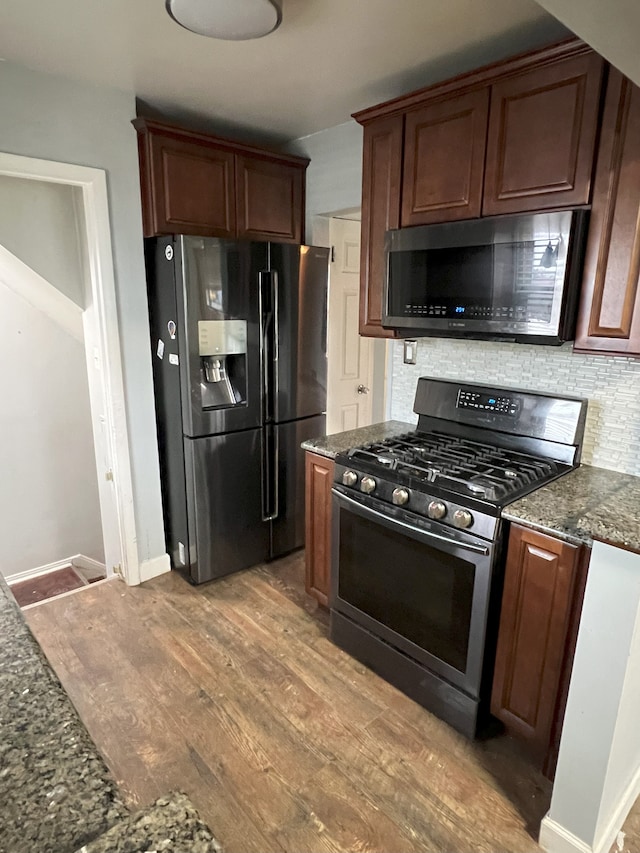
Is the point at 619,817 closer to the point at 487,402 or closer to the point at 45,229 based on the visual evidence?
the point at 487,402

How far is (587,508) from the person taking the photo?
5.48 feet

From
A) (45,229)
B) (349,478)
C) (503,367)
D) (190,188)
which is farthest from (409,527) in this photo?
(45,229)

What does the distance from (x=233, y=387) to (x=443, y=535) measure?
4.98 feet

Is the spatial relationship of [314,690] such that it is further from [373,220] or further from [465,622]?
[373,220]

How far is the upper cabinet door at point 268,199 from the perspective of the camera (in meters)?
2.96

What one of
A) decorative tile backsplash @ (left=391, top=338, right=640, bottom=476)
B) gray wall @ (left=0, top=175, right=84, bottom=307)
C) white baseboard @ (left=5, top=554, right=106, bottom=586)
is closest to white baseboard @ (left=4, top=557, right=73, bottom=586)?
white baseboard @ (left=5, top=554, right=106, bottom=586)

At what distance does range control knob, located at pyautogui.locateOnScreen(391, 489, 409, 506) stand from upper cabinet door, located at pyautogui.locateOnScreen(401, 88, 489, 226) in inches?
43.5

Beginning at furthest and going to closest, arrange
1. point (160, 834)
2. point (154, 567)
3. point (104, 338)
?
point (154, 567) → point (104, 338) → point (160, 834)

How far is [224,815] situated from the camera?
65.3 inches

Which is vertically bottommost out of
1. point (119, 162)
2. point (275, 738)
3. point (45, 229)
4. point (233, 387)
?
point (275, 738)

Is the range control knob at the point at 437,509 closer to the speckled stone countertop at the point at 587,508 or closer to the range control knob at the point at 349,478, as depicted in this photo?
the speckled stone countertop at the point at 587,508

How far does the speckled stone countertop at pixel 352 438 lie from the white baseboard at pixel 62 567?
272cm

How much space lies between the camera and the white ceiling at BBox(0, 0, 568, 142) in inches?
69.9

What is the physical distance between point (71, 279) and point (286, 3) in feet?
6.16
